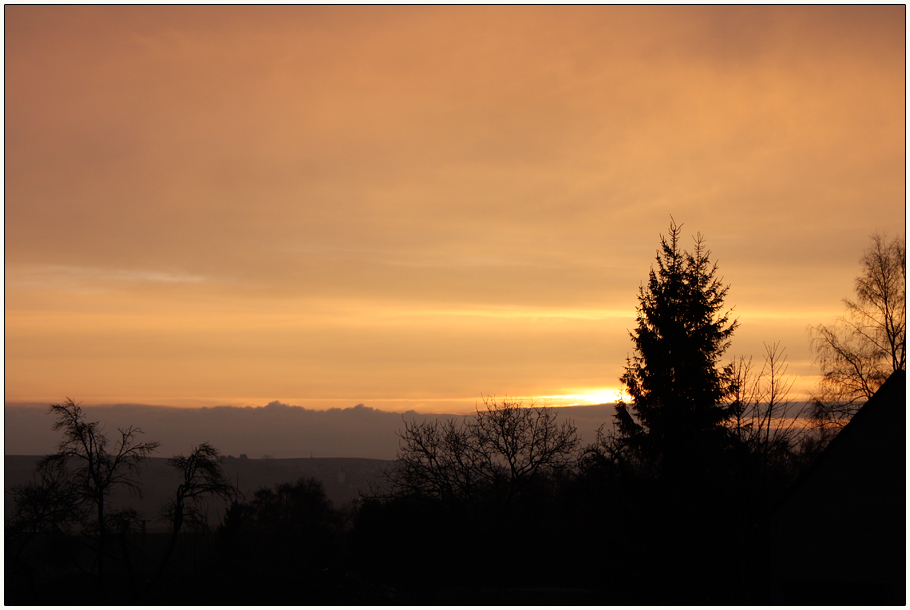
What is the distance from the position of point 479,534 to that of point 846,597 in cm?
2371

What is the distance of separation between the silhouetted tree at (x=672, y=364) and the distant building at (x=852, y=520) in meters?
5.01

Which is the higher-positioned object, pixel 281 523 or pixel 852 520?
pixel 852 520

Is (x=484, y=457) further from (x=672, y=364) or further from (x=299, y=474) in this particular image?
(x=299, y=474)

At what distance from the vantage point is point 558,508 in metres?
33.4

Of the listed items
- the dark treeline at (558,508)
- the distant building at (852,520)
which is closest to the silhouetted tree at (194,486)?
the dark treeline at (558,508)

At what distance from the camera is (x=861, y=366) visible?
81.8ft

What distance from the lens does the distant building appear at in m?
13.5

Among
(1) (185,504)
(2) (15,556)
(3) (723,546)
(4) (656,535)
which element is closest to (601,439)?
(4) (656,535)

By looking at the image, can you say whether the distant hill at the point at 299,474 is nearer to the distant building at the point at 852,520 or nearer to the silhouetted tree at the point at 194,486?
the silhouetted tree at the point at 194,486

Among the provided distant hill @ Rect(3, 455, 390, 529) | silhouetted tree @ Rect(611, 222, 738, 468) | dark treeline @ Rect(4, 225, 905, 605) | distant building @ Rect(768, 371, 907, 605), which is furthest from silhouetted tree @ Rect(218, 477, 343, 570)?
distant building @ Rect(768, 371, 907, 605)

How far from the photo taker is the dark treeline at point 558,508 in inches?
577

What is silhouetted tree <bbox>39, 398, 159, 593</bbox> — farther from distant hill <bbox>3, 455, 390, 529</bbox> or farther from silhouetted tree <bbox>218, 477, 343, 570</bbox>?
distant hill <bbox>3, 455, 390, 529</bbox>

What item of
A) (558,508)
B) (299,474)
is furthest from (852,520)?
(299,474)

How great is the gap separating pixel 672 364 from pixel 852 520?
8391 millimetres
